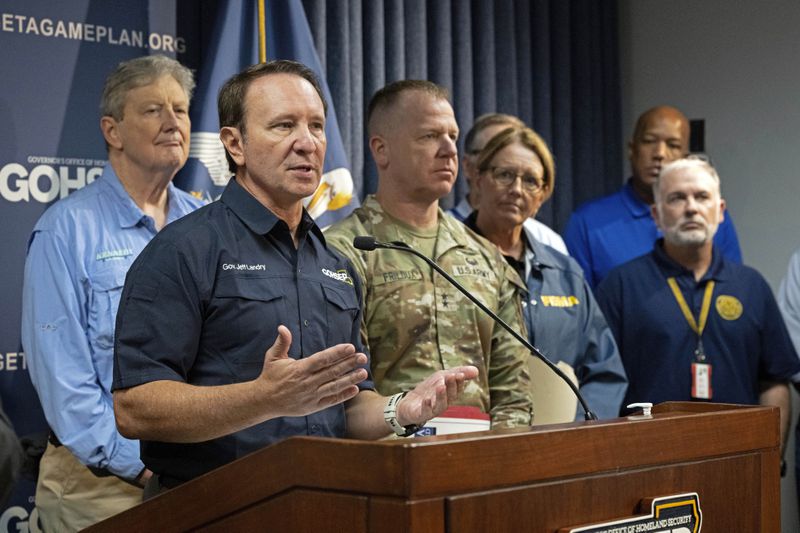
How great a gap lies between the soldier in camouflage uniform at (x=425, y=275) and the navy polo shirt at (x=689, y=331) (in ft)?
2.92

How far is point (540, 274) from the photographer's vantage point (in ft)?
11.8

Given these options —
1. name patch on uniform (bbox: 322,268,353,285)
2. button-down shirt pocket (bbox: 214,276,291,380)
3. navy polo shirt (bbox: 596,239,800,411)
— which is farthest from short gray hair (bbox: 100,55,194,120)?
navy polo shirt (bbox: 596,239,800,411)

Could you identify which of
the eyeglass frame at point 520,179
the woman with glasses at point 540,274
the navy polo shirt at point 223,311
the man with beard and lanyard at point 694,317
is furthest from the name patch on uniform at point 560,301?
the navy polo shirt at point 223,311

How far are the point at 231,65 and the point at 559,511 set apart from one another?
2.59 m

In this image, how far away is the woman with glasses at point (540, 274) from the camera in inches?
138

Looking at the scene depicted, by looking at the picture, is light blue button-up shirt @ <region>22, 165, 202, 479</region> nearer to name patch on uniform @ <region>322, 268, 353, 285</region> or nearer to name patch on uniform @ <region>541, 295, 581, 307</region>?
name patch on uniform @ <region>322, 268, 353, 285</region>

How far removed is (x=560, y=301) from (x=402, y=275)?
853 millimetres

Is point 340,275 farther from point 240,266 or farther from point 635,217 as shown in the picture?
point 635,217

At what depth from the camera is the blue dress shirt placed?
4.64 meters

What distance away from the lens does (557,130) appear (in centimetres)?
549

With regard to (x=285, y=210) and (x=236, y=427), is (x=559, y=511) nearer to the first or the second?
(x=236, y=427)

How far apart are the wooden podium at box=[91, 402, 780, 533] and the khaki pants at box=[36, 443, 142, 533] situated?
50.2 inches

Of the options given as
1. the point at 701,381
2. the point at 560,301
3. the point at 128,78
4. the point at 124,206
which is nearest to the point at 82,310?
the point at 124,206

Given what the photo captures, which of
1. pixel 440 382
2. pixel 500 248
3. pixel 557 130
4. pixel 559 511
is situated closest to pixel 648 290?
pixel 500 248
